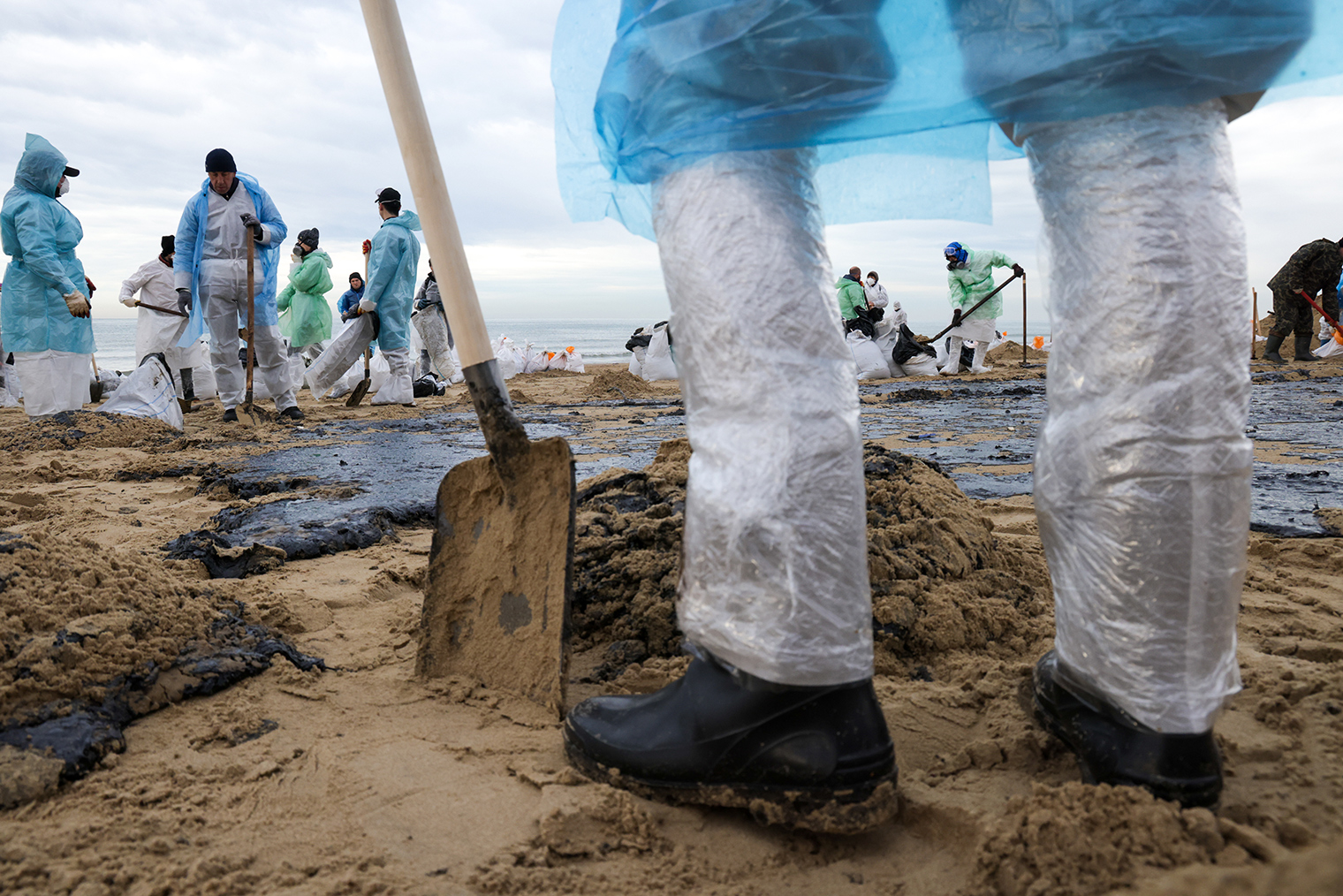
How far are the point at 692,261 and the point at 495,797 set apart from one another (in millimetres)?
797

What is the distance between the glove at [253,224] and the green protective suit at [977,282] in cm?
913

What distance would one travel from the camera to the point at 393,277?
25.9 feet

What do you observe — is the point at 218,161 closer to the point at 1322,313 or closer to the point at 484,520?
the point at 484,520

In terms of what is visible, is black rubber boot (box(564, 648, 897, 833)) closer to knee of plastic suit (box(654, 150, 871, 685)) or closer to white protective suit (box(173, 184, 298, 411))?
knee of plastic suit (box(654, 150, 871, 685))

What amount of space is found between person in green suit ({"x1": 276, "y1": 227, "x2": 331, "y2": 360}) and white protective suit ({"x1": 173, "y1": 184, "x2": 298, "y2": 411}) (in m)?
2.46

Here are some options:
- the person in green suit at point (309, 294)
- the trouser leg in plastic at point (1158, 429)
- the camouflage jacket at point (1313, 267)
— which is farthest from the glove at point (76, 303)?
the camouflage jacket at point (1313, 267)

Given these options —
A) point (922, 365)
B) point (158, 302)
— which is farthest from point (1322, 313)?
point (158, 302)

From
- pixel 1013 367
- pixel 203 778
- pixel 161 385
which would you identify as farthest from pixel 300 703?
pixel 1013 367

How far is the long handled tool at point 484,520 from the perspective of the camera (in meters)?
1.44

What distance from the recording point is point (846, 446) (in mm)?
1020

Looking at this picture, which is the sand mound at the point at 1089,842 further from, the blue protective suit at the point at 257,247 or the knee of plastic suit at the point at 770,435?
the blue protective suit at the point at 257,247

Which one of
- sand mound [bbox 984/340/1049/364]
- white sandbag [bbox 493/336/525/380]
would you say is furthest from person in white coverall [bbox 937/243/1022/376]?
white sandbag [bbox 493/336/525/380]

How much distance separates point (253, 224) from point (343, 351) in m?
1.95

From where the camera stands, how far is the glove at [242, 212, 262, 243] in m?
6.37
